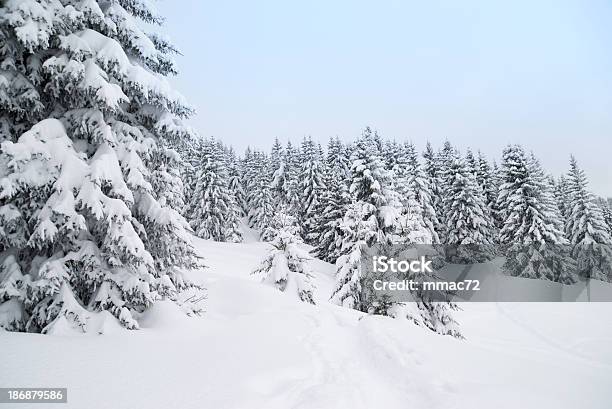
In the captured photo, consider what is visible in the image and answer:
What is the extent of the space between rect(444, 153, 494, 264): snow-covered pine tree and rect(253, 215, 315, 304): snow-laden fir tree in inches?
961

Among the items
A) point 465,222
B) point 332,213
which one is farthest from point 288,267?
point 465,222

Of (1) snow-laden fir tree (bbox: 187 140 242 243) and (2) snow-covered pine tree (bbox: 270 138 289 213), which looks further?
(2) snow-covered pine tree (bbox: 270 138 289 213)

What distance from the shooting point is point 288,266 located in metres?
20.0

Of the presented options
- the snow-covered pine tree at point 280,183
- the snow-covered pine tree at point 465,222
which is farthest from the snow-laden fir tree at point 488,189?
the snow-covered pine tree at point 280,183

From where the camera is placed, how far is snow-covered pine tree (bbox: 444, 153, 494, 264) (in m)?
38.3

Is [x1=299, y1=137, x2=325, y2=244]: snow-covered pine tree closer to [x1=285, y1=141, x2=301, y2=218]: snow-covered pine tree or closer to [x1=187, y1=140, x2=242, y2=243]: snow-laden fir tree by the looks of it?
[x1=285, y1=141, x2=301, y2=218]: snow-covered pine tree

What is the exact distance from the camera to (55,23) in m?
7.67

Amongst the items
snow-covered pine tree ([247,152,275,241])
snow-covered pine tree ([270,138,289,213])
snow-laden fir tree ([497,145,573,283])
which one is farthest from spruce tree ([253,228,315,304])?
snow-covered pine tree ([270,138,289,213])

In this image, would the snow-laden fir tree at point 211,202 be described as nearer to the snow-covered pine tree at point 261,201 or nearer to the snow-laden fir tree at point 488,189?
the snow-covered pine tree at point 261,201

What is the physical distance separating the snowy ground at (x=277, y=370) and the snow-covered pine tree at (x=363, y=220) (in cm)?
905

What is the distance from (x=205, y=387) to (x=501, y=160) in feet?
129

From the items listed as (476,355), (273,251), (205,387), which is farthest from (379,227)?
(205,387)

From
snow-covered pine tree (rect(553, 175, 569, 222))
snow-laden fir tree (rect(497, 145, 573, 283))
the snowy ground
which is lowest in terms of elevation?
the snowy ground

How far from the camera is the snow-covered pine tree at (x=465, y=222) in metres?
38.3
